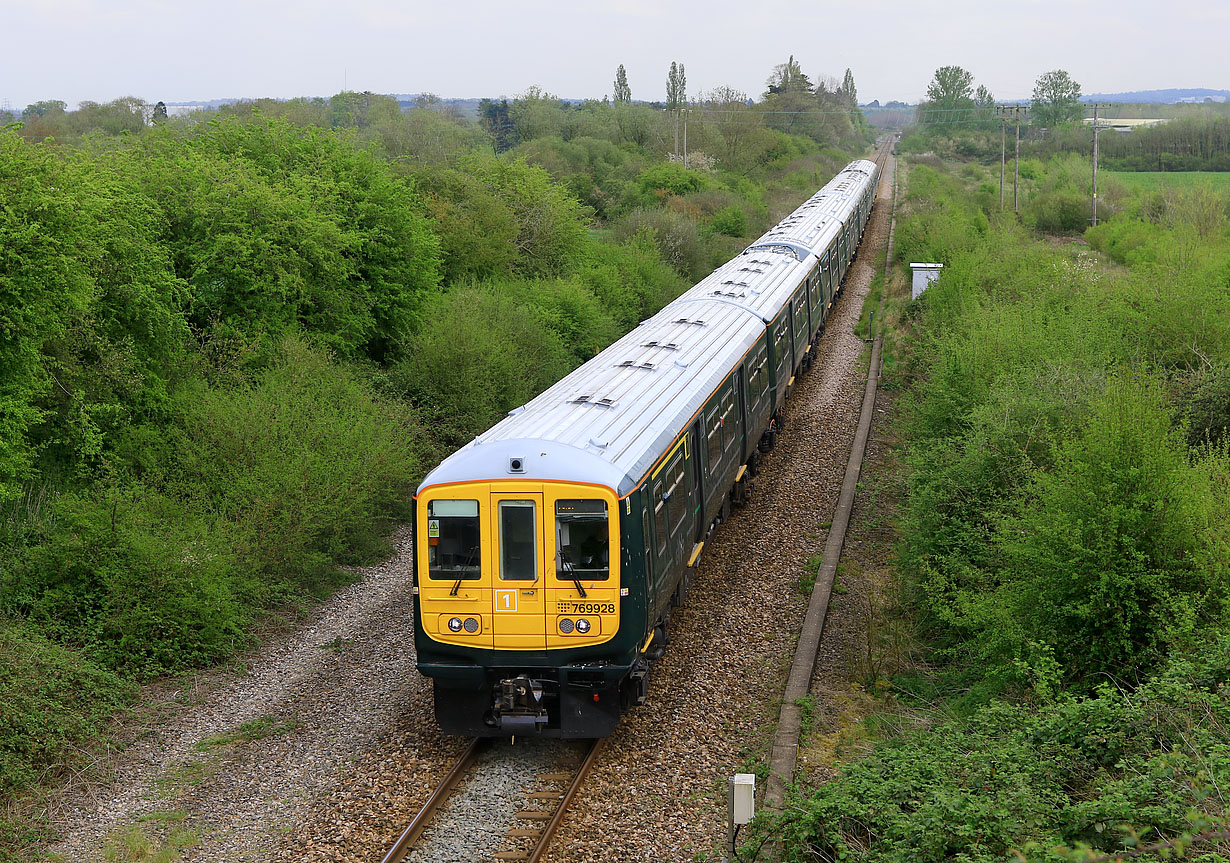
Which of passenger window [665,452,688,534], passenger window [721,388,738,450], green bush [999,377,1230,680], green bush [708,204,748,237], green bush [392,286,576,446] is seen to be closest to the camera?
green bush [999,377,1230,680]

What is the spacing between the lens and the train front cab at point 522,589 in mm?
9000

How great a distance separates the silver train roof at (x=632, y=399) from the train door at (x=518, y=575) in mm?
329

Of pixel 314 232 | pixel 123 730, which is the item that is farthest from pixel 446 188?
pixel 123 730

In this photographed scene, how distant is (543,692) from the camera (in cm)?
929

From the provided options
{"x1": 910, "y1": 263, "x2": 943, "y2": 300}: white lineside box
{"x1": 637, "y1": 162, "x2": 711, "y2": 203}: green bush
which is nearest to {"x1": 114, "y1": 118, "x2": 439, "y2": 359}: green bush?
{"x1": 910, "y1": 263, "x2": 943, "y2": 300}: white lineside box

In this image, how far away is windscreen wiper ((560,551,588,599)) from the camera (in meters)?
9.02

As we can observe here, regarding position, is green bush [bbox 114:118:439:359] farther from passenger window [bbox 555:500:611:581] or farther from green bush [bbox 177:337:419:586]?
passenger window [bbox 555:500:611:581]

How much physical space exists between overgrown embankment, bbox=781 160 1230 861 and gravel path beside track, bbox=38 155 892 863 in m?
1.39

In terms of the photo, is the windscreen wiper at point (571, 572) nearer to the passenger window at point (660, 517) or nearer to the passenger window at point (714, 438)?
the passenger window at point (660, 517)

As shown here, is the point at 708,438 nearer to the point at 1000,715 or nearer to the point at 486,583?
the point at 486,583

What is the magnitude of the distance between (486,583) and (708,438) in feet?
15.8

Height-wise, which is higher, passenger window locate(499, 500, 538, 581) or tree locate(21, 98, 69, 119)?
tree locate(21, 98, 69, 119)

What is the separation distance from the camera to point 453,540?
914 cm

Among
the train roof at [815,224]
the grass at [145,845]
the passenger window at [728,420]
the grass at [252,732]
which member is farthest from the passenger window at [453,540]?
the train roof at [815,224]
